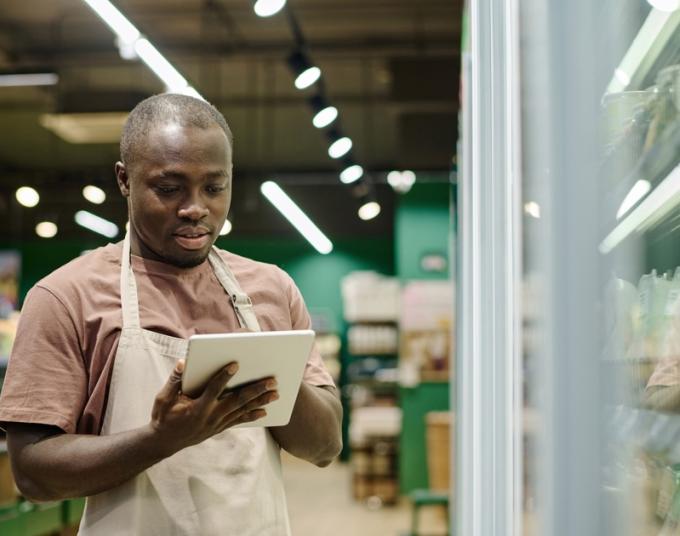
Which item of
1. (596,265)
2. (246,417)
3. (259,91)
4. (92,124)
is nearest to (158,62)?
(92,124)

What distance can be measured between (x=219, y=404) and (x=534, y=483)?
0.58 m

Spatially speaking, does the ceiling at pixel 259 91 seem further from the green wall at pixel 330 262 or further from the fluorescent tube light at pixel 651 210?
the fluorescent tube light at pixel 651 210

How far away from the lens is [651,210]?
3.37 ft

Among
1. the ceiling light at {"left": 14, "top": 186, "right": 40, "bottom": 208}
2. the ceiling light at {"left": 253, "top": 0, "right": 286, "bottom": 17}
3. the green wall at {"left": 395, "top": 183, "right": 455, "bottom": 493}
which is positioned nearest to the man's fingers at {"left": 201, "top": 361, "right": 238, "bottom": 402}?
the ceiling light at {"left": 253, "top": 0, "right": 286, "bottom": 17}

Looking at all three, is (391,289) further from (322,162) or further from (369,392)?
(322,162)

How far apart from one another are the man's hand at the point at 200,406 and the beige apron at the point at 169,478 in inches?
6.3

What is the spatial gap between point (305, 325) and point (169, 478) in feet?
1.36

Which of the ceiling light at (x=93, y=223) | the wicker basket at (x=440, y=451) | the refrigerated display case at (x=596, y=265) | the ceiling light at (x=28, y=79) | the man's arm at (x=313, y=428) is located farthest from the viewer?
the ceiling light at (x=93, y=223)

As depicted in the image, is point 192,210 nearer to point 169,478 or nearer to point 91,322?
point 91,322

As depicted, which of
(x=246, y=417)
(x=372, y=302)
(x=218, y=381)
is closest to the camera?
(x=218, y=381)

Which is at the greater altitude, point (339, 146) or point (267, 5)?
point (339, 146)

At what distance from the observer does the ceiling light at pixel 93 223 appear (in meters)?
13.2

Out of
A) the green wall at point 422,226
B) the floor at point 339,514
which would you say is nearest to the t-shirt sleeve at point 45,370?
the floor at point 339,514

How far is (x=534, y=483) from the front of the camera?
0.88 meters
